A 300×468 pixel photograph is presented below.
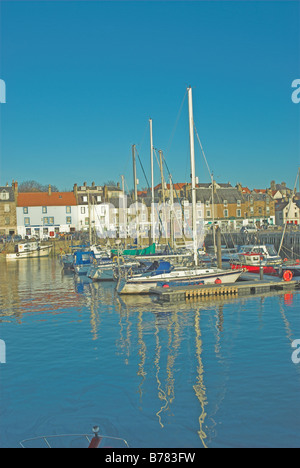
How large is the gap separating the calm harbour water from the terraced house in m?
75.0

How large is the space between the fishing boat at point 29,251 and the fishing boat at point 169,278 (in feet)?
158

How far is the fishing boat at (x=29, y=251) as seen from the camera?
8069cm

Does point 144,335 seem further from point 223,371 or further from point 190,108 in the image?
point 190,108

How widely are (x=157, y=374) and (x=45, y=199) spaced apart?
93.3 metres

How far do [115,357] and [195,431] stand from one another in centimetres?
737

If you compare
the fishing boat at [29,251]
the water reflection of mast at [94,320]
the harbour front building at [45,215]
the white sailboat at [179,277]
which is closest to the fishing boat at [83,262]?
the water reflection of mast at [94,320]

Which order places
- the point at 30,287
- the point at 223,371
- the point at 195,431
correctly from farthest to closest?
the point at 30,287 → the point at 223,371 → the point at 195,431

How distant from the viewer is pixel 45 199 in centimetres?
10694

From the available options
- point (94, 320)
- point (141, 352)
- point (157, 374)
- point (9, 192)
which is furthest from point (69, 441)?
point (9, 192)

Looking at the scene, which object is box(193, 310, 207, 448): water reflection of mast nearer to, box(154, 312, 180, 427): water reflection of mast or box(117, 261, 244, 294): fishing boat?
box(154, 312, 180, 427): water reflection of mast

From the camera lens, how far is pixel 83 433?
43.4ft

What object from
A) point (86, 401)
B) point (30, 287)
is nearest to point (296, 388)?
point (86, 401)

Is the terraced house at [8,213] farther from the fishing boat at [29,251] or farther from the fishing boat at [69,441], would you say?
Result: the fishing boat at [69,441]

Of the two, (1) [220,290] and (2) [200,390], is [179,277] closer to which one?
(1) [220,290]
